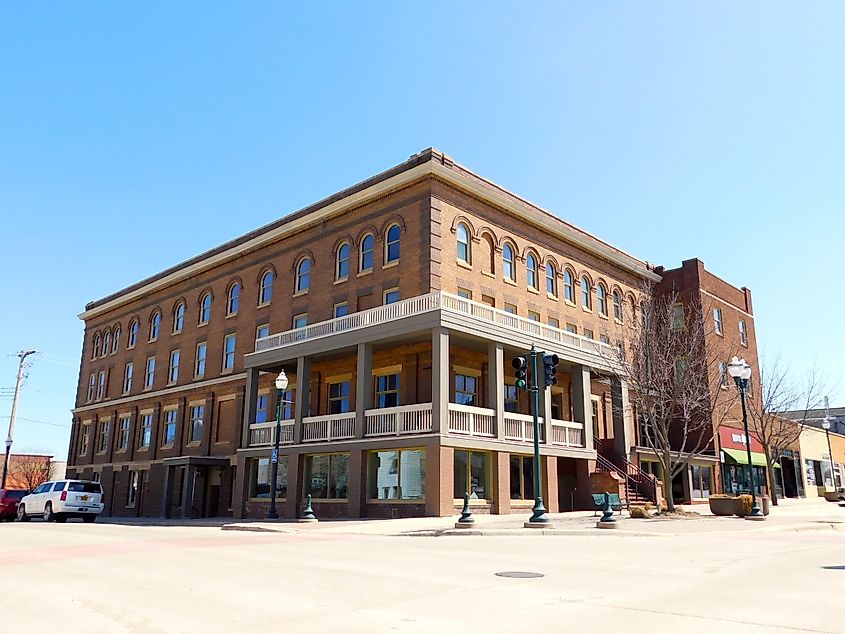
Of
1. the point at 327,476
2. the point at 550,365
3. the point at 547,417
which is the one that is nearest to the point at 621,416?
the point at 547,417

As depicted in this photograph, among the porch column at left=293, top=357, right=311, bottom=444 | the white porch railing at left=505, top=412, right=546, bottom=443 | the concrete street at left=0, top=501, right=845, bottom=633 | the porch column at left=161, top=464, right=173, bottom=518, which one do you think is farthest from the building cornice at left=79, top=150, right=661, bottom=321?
the concrete street at left=0, top=501, right=845, bottom=633

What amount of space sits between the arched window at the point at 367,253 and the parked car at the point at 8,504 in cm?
2068

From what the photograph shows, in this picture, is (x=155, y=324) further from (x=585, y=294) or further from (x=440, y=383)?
(x=440, y=383)

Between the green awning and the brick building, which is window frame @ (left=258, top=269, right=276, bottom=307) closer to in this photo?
the brick building

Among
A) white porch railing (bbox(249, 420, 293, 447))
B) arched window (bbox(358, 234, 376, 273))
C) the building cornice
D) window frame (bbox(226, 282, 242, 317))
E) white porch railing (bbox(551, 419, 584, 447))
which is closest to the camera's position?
white porch railing (bbox(551, 419, 584, 447))

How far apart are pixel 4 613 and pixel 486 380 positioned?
24.7 m

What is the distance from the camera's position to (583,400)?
31062 mm

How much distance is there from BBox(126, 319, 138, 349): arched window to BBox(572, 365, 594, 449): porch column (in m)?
31.5

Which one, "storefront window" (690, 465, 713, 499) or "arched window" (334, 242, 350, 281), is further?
"storefront window" (690, 465, 713, 499)

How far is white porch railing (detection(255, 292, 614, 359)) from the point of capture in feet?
87.8

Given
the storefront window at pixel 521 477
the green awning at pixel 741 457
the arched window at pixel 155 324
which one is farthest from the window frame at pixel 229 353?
the green awning at pixel 741 457

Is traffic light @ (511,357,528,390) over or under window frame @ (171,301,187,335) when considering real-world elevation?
under

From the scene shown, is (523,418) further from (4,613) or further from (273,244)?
(4,613)

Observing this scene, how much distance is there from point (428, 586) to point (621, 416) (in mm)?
26074
